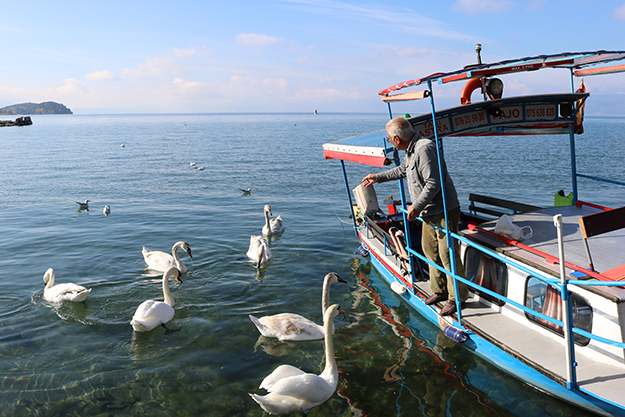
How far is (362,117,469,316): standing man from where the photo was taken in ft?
21.8

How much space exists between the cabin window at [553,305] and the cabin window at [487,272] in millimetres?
543

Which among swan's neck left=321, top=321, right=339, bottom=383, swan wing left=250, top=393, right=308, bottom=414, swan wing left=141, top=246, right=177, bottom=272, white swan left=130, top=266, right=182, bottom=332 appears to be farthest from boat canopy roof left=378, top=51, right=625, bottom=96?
swan wing left=141, top=246, right=177, bottom=272

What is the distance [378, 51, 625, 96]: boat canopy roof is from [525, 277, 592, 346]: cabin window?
3.52 metres

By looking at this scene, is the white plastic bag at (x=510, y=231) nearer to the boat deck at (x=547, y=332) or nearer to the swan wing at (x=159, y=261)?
the boat deck at (x=547, y=332)

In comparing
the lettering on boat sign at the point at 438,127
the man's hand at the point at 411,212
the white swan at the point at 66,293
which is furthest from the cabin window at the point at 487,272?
the white swan at the point at 66,293

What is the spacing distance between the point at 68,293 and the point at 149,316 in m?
2.82

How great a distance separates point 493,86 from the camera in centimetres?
820

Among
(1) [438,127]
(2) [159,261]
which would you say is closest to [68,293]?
(2) [159,261]

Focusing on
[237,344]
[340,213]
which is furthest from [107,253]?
[340,213]

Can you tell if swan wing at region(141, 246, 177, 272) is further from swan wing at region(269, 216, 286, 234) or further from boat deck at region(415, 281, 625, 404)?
boat deck at region(415, 281, 625, 404)

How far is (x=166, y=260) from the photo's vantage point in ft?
38.5

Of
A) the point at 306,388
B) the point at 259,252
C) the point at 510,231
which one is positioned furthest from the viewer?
the point at 259,252

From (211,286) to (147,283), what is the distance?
1874 millimetres

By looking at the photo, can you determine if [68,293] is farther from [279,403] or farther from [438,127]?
[438,127]
